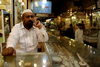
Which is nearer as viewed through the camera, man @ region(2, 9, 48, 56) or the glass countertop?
the glass countertop

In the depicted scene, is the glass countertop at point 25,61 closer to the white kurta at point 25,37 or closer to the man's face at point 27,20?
the white kurta at point 25,37

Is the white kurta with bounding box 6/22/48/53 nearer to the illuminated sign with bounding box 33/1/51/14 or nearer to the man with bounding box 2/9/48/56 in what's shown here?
the man with bounding box 2/9/48/56

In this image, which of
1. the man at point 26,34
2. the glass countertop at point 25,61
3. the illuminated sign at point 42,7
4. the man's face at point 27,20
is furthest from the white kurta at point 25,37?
the illuminated sign at point 42,7

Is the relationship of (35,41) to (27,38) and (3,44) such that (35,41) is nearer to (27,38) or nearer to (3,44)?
(27,38)

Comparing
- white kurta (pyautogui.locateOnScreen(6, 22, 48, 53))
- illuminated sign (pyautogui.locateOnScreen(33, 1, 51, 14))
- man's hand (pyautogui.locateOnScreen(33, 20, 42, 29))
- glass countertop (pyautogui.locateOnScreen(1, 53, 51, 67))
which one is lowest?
glass countertop (pyautogui.locateOnScreen(1, 53, 51, 67))

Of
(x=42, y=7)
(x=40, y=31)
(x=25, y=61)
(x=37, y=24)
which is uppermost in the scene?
(x=42, y=7)

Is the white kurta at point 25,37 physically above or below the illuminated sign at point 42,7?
below

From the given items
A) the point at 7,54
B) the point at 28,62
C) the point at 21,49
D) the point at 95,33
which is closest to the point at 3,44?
the point at 21,49

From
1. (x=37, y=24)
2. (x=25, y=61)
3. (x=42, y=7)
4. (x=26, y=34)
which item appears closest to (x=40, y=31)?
(x=37, y=24)

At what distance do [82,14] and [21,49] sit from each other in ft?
29.8

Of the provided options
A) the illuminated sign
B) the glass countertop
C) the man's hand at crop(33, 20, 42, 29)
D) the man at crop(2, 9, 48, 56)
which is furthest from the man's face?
the illuminated sign

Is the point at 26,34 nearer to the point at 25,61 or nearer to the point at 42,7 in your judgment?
the point at 25,61

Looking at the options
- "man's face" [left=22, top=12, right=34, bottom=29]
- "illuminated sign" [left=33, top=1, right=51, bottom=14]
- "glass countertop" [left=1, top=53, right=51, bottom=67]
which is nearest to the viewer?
"glass countertop" [left=1, top=53, right=51, bottom=67]

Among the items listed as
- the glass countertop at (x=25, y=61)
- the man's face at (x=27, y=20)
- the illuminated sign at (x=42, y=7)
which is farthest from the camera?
the illuminated sign at (x=42, y=7)
